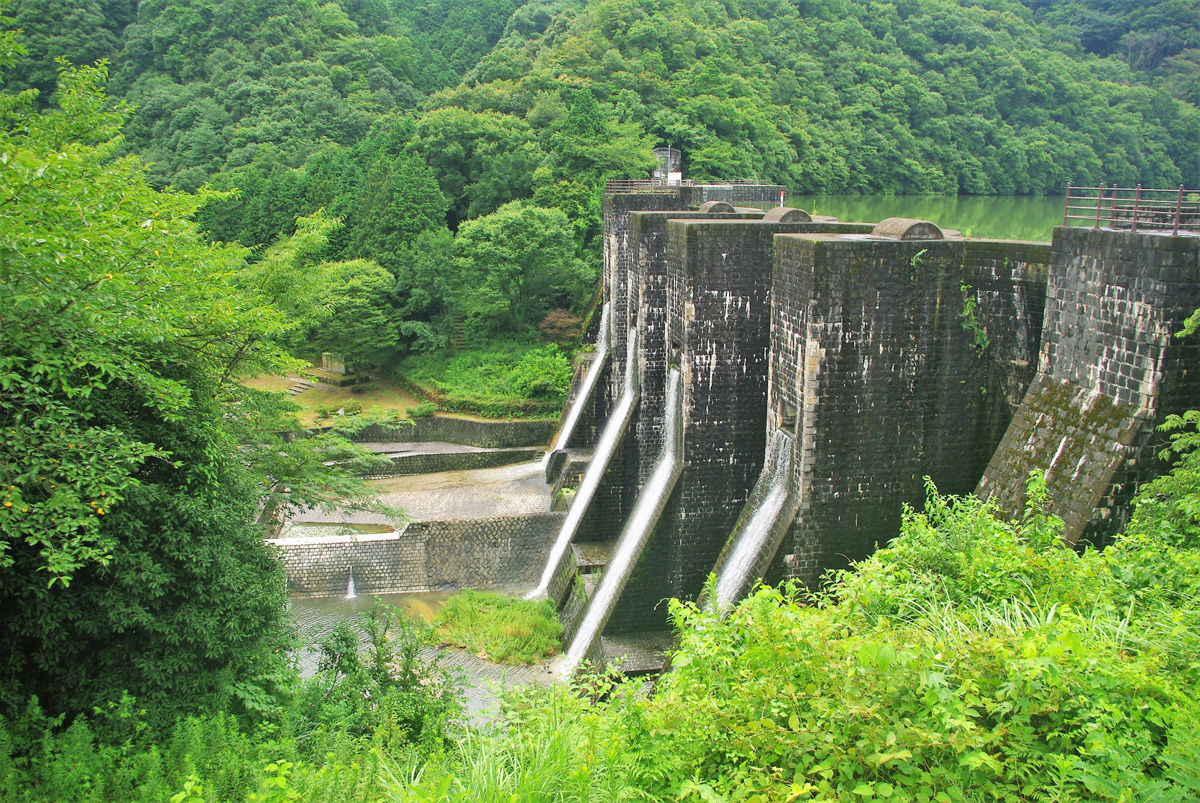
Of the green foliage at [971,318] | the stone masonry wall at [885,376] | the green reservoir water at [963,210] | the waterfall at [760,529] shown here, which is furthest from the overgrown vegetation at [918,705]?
the green reservoir water at [963,210]

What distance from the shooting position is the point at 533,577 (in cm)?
1639

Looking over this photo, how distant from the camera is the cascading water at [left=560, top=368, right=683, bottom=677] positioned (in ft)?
38.7

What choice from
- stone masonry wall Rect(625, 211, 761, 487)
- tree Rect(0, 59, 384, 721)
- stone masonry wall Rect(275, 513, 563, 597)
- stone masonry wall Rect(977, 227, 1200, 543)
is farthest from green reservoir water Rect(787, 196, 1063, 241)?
tree Rect(0, 59, 384, 721)

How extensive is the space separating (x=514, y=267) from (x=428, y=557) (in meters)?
11.0

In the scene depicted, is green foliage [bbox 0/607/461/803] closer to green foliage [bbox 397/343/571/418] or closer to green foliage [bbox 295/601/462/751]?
green foliage [bbox 295/601/462/751]

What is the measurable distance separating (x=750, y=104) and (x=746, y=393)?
26339 millimetres

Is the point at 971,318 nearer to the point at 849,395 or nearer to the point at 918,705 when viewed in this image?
the point at 849,395

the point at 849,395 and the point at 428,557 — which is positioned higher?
the point at 849,395

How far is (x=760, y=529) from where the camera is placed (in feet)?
32.4

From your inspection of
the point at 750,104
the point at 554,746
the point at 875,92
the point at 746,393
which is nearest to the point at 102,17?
the point at 750,104

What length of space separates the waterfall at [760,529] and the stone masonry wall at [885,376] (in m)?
0.21

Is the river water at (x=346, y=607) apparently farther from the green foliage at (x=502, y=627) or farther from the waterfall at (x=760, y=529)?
the waterfall at (x=760, y=529)

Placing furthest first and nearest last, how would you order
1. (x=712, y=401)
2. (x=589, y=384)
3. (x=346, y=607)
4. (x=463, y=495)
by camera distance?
(x=463, y=495) < (x=589, y=384) < (x=346, y=607) < (x=712, y=401)

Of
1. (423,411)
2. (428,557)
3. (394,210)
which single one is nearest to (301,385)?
(423,411)
